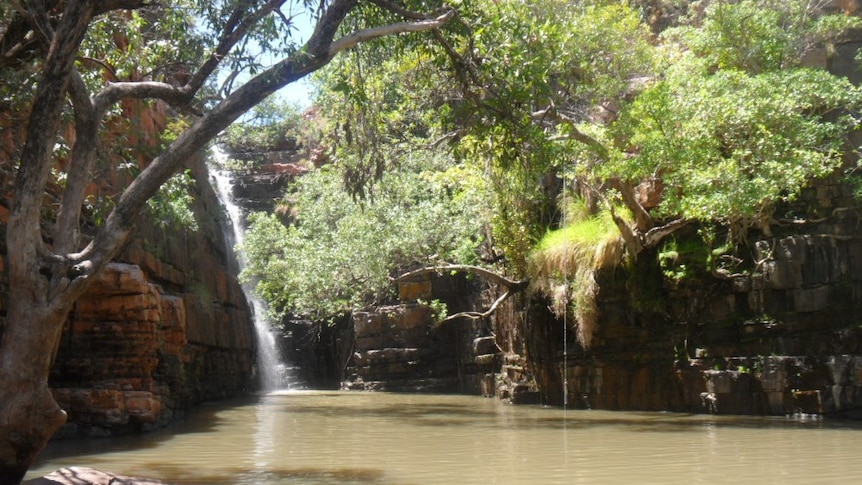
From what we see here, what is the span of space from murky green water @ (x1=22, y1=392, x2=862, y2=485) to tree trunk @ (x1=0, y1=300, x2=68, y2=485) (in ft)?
6.70

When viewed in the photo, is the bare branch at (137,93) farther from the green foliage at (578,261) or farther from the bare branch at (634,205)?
the green foliage at (578,261)

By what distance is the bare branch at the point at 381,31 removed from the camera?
871cm

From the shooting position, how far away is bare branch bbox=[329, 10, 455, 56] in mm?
8711

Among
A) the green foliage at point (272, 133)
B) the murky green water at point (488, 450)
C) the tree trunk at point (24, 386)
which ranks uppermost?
the green foliage at point (272, 133)

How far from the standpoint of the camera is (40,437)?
689 cm

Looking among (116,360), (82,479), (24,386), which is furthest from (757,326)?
(24,386)

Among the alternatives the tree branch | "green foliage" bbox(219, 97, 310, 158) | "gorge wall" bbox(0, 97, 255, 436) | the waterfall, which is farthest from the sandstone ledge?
"green foliage" bbox(219, 97, 310, 158)

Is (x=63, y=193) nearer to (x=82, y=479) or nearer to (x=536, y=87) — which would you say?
(x=82, y=479)

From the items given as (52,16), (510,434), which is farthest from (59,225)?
(510,434)

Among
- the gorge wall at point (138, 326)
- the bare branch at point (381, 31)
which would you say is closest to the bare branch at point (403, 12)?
the bare branch at point (381, 31)

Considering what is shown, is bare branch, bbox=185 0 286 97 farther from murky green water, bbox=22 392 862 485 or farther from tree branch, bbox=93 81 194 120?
murky green water, bbox=22 392 862 485

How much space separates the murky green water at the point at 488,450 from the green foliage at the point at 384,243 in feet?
21.9

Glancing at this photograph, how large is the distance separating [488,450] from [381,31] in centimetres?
535

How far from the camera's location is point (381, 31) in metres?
9.04
